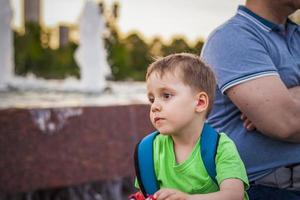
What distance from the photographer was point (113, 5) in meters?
13.4

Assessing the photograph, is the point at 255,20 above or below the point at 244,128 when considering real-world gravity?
above

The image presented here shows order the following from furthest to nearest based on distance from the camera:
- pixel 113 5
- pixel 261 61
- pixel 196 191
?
pixel 113 5
pixel 261 61
pixel 196 191

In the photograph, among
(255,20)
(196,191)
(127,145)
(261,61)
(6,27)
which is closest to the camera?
(196,191)

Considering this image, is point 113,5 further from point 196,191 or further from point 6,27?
point 196,191

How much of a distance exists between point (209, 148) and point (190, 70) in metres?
0.26

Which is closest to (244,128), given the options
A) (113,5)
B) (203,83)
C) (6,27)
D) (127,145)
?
(203,83)

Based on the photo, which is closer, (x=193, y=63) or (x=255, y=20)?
(x=193, y=63)

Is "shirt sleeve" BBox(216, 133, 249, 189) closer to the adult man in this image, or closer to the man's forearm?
the adult man

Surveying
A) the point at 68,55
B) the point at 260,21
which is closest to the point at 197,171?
the point at 260,21

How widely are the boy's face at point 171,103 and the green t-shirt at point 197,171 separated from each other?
11 cm

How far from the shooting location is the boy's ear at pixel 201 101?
6.24 ft

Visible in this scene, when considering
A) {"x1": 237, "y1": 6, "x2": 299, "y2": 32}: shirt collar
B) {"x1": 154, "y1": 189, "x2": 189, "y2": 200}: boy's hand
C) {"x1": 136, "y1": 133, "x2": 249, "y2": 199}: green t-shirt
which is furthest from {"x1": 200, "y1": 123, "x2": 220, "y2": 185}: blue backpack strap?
{"x1": 237, "y1": 6, "x2": 299, "y2": 32}: shirt collar

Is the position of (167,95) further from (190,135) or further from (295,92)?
(295,92)

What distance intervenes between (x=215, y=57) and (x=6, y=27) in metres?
6.70
